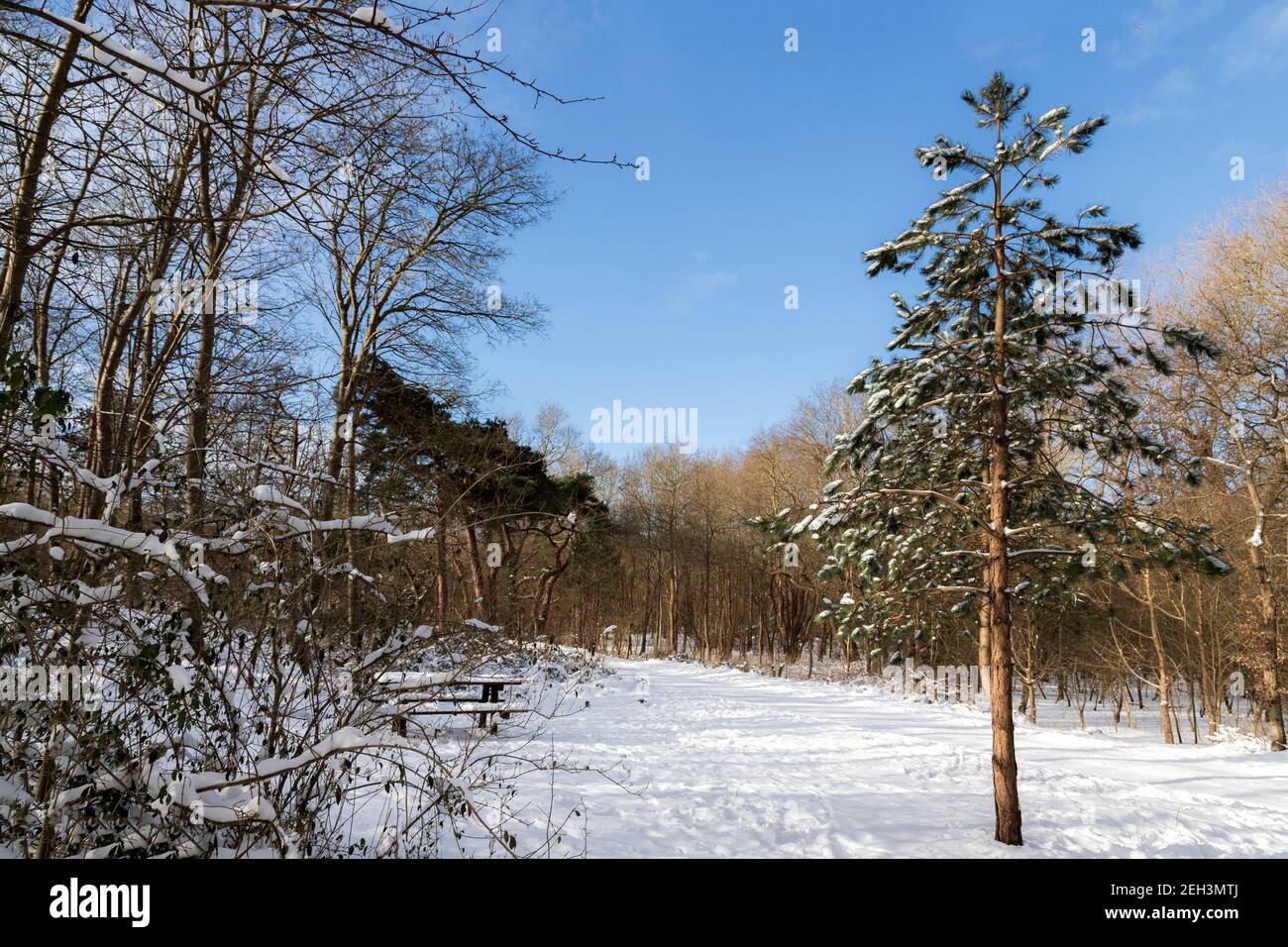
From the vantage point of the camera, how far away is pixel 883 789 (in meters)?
7.96

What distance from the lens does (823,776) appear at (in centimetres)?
844

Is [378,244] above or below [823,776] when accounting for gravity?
above

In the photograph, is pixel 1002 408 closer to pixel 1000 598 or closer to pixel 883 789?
pixel 1000 598

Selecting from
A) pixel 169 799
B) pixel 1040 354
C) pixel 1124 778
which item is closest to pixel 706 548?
pixel 1124 778

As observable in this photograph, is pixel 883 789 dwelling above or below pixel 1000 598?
below

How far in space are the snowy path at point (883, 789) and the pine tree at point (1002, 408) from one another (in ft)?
3.70

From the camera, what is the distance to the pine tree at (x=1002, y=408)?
6.37 m

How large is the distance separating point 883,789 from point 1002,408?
14.5 feet

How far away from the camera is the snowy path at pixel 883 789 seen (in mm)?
6055

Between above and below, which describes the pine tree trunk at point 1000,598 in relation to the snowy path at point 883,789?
above

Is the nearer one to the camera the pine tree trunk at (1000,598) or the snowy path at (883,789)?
the snowy path at (883,789)

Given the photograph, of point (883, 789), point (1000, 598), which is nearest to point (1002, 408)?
point (1000, 598)
